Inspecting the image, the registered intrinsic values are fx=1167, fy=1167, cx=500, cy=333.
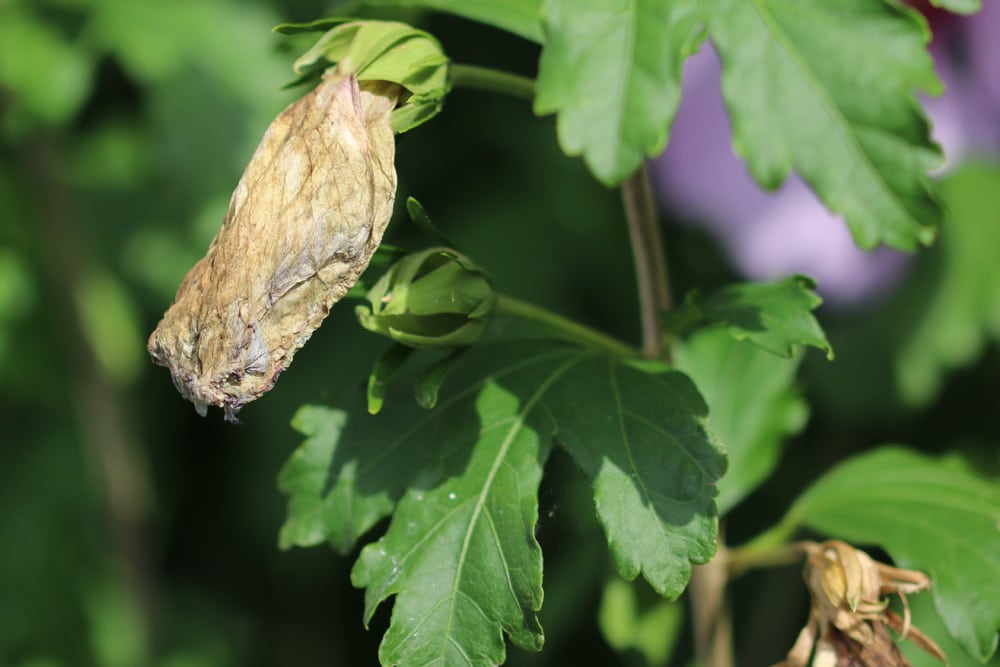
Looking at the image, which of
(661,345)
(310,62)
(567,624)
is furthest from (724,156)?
(310,62)

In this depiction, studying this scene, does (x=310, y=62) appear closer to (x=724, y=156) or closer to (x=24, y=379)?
(x=724, y=156)

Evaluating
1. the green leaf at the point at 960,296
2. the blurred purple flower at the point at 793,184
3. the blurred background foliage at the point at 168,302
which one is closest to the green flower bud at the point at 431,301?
the blurred background foliage at the point at 168,302

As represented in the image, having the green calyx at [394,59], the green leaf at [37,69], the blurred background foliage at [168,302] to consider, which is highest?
the green calyx at [394,59]

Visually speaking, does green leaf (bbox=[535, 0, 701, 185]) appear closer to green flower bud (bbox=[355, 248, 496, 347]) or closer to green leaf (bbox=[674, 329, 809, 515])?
green flower bud (bbox=[355, 248, 496, 347])

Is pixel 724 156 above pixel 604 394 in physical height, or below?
below

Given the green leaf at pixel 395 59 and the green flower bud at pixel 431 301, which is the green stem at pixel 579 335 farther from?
the green leaf at pixel 395 59

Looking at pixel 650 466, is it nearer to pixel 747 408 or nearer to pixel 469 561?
pixel 469 561

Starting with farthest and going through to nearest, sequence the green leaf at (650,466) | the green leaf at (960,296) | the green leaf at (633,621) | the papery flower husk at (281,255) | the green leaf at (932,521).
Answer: the green leaf at (960,296)
the green leaf at (633,621)
the green leaf at (932,521)
the green leaf at (650,466)
the papery flower husk at (281,255)
